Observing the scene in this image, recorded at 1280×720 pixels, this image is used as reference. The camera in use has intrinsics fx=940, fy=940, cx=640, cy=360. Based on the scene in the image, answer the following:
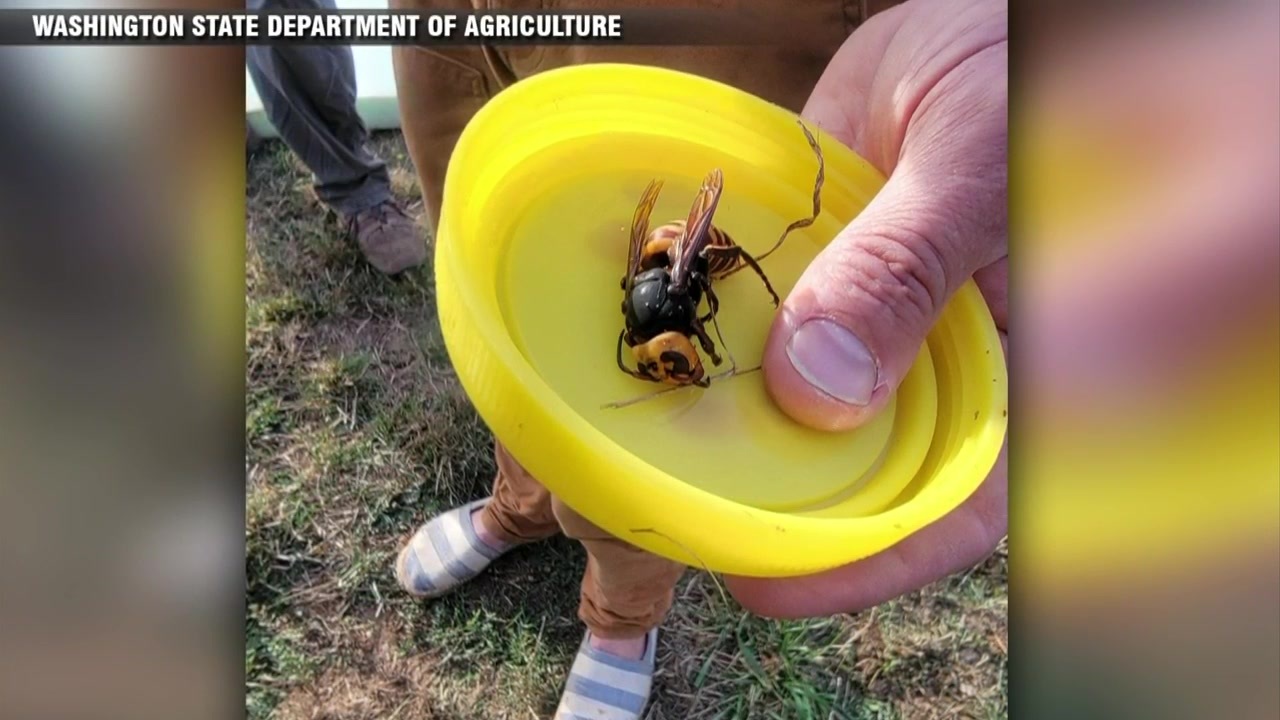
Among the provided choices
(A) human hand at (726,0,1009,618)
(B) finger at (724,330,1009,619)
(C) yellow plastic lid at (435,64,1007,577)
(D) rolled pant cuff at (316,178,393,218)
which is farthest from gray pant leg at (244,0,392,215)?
(B) finger at (724,330,1009,619)

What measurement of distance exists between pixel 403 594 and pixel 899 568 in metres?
0.44

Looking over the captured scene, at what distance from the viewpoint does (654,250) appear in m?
0.67

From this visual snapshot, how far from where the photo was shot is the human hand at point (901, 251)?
1.97 feet

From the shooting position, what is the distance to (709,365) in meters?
0.65

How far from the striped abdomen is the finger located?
0.24 metres

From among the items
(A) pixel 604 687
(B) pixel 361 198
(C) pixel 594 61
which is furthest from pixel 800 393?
(B) pixel 361 198

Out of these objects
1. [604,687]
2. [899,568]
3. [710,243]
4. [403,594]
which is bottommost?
[604,687]

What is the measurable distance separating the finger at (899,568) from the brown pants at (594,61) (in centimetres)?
12

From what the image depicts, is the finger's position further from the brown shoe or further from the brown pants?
the brown shoe

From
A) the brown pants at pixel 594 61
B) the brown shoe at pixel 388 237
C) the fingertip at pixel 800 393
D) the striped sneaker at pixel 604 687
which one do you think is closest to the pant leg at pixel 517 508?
the brown pants at pixel 594 61

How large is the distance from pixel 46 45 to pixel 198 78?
0.38 ft

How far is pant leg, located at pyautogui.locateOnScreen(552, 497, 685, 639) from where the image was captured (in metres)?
0.79

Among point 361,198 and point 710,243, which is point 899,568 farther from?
point 361,198

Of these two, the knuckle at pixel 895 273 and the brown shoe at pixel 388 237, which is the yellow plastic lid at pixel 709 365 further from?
the brown shoe at pixel 388 237
